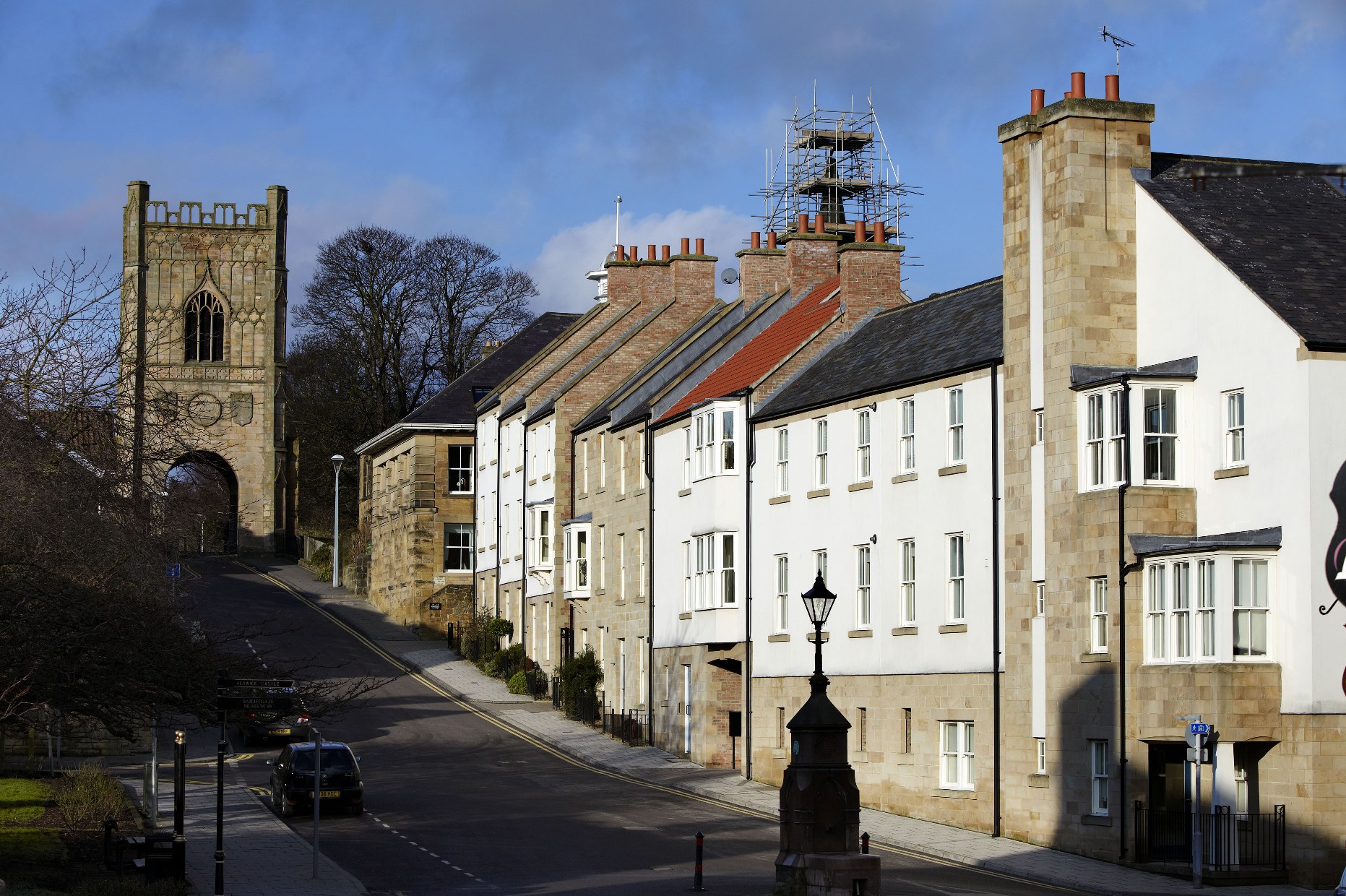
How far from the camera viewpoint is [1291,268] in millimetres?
31375

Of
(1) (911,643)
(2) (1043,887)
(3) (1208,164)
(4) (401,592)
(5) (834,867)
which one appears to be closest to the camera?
(5) (834,867)

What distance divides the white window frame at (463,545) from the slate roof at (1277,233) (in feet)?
152

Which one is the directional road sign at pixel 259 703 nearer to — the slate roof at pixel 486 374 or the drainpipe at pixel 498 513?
the drainpipe at pixel 498 513

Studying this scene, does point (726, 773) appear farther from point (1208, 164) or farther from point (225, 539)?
point (225, 539)

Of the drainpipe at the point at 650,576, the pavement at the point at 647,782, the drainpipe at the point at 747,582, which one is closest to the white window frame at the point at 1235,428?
the pavement at the point at 647,782

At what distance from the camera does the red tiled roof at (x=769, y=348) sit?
154 ft

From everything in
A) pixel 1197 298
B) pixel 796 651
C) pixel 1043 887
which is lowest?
pixel 1043 887

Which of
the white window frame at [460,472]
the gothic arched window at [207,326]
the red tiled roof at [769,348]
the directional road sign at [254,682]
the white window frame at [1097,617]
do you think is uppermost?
the gothic arched window at [207,326]

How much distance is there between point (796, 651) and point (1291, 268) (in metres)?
15.2

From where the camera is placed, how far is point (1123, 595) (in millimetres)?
31078

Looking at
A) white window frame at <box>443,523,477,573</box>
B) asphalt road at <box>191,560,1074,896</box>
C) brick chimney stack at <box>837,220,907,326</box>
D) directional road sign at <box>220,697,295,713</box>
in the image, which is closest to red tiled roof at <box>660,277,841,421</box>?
brick chimney stack at <box>837,220,907,326</box>

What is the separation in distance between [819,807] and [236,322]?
271 ft

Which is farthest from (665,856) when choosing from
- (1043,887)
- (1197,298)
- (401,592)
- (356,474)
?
(356,474)

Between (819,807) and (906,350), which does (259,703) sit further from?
(906,350)
